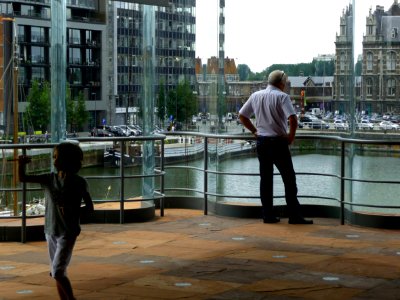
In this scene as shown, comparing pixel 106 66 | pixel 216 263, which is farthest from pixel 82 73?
pixel 216 263

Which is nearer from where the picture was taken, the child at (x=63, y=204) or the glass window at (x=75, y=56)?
the child at (x=63, y=204)

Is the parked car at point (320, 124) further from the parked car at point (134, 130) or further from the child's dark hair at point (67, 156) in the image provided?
the child's dark hair at point (67, 156)

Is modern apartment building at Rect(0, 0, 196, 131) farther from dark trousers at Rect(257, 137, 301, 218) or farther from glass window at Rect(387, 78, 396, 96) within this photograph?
glass window at Rect(387, 78, 396, 96)

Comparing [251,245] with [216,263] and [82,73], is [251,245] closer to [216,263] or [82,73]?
[216,263]

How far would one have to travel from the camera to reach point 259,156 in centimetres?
955

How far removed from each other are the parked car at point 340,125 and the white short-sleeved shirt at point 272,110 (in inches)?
38.7

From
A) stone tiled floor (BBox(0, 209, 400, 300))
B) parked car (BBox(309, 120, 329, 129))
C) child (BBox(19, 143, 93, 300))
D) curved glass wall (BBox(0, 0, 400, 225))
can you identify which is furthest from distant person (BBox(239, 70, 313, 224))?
A: child (BBox(19, 143, 93, 300))

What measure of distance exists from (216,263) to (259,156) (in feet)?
8.18

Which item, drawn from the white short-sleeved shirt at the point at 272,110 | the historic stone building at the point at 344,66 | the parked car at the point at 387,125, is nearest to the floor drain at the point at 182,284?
the white short-sleeved shirt at the point at 272,110

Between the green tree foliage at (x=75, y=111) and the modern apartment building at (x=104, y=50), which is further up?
the modern apartment building at (x=104, y=50)

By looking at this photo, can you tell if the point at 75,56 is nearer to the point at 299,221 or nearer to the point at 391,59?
the point at 299,221

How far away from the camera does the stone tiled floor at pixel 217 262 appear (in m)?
6.20

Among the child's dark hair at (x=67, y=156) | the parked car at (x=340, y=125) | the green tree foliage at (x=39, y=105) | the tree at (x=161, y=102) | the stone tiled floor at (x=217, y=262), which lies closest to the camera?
the child's dark hair at (x=67, y=156)

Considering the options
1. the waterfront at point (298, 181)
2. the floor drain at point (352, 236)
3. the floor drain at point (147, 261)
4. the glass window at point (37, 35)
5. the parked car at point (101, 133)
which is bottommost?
the floor drain at point (352, 236)
